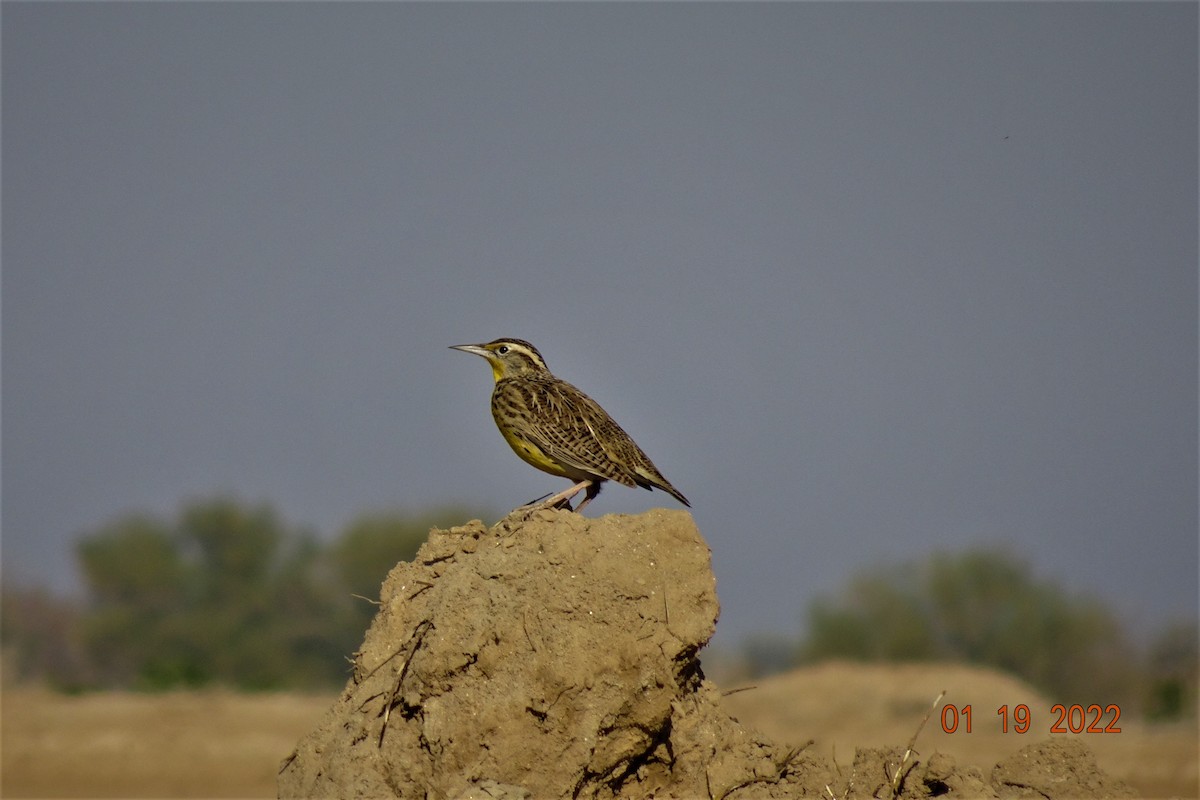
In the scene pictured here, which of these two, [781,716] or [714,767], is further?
[781,716]

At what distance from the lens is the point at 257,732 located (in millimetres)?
27750

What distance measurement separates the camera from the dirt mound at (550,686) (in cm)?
851

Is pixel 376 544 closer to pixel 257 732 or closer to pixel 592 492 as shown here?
pixel 257 732

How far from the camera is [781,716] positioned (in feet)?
99.0

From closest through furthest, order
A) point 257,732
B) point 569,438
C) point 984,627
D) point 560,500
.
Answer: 1. point 560,500
2. point 569,438
3. point 257,732
4. point 984,627

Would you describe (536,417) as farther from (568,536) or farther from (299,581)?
(299,581)

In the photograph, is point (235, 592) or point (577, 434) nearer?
point (577, 434)

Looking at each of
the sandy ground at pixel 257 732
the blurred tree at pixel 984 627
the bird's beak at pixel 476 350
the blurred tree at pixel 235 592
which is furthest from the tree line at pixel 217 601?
the bird's beak at pixel 476 350

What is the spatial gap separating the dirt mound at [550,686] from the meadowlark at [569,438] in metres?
1.56

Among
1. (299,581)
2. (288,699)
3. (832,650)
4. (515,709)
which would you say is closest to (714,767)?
(515,709)

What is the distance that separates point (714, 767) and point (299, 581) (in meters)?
47.8

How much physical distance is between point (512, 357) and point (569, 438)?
1461mm

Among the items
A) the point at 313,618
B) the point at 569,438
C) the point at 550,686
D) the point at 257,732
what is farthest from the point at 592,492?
the point at 313,618

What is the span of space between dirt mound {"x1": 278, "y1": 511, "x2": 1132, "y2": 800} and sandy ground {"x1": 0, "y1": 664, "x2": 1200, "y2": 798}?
14.4 metres
